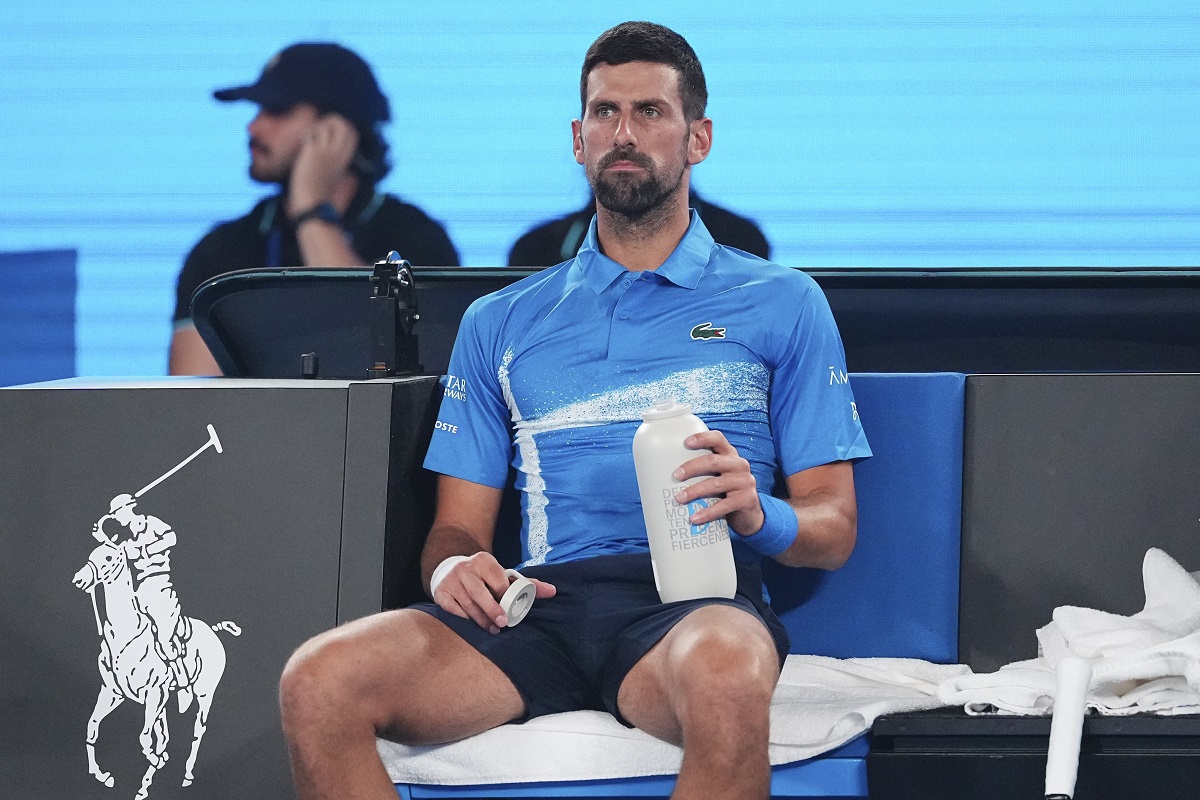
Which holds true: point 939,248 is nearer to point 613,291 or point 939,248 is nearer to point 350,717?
point 613,291

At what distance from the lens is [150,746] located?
1.50m

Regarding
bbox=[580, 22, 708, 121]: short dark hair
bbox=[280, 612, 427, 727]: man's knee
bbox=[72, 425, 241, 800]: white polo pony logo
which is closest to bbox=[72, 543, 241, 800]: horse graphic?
bbox=[72, 425, 241, 800]: white polo pony logo

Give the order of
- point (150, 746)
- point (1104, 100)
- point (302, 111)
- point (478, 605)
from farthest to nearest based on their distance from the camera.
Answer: point (302, 111) < point (1104, 100) < point (150, 746) < point (478, 605)

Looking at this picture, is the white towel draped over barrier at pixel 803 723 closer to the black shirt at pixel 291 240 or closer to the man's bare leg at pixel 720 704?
the man's bare leg at pixel 720 704

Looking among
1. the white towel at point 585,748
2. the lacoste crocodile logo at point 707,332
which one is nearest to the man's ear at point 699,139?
the lacoste crocodile logo at point 707,332

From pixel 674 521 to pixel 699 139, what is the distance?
702 mm

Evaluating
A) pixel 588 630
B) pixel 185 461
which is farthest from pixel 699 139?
pixel 185 461

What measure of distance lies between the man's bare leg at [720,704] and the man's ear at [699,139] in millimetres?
722

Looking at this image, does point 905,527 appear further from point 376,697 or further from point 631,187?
point 376,697

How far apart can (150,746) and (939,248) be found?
194 cm

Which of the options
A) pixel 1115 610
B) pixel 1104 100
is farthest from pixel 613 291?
pixel 1104 100

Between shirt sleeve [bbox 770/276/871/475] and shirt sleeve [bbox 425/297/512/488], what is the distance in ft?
1.23

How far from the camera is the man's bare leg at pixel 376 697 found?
4.18ft

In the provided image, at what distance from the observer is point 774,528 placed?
1.38 metres
